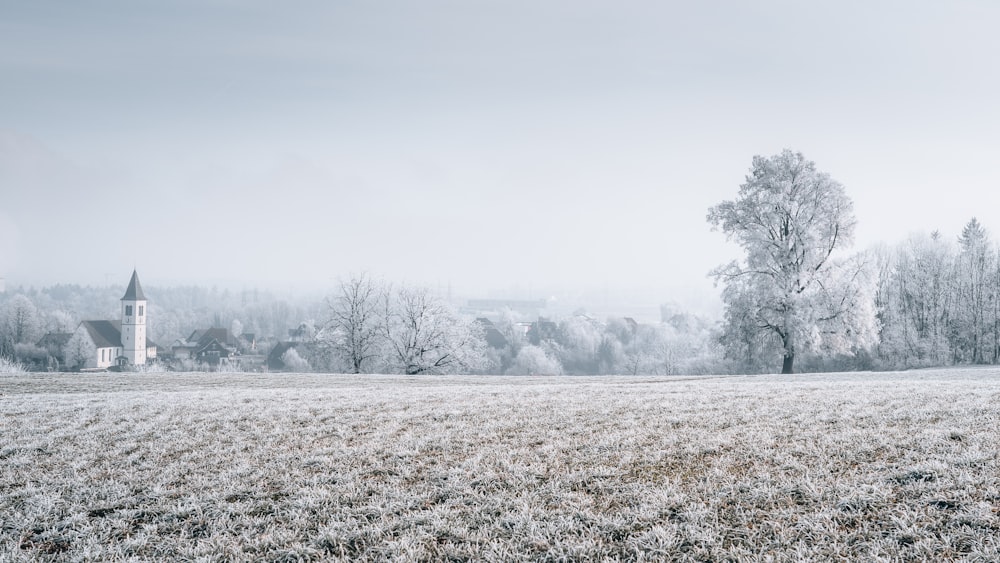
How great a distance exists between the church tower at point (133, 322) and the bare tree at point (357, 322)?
5887 centimetres

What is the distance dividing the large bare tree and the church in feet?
291

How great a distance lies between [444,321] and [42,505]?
36910 millimetres

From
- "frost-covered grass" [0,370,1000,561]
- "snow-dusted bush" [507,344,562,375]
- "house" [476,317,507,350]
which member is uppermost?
"frost-covered grass" [0,370,1000,561]

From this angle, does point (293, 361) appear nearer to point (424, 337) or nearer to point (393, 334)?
point (393, 334)

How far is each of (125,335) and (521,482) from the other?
98.5m

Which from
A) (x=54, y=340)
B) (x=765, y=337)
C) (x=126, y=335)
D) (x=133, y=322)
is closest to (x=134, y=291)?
(x=133, y=322)

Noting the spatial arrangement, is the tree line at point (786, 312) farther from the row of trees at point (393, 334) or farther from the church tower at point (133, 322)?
the church tower at point (133, 322)

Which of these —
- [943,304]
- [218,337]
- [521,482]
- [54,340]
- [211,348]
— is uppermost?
[943,304]

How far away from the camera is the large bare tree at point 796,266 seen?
26.4 m

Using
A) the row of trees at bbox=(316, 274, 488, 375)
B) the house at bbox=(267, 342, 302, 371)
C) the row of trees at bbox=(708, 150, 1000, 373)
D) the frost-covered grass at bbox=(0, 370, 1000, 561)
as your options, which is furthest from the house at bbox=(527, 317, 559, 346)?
the frost-covered grass at bbox=(0, 370, 1000, 561)

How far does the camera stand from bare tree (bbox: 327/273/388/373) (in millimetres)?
41938

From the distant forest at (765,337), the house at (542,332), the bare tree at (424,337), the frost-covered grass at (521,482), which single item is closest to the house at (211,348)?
the distant forest at (765,337)

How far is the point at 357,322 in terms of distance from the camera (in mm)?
42281

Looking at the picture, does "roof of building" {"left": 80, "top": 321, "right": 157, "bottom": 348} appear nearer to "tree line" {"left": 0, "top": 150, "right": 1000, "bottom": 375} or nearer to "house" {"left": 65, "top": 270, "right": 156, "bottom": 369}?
"house" {"left": 65, "top": 270, "right": 156, "bottom": 369}
